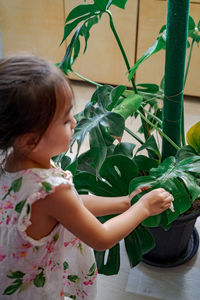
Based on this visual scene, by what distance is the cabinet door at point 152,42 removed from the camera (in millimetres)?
2037

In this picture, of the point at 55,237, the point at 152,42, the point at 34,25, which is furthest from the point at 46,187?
the point at 34,25

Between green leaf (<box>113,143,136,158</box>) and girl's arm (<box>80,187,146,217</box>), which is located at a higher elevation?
green leaf (<box>113,143,136,158</box>)

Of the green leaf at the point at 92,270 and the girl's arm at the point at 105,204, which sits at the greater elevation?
the girl's arm at the point at 105,204

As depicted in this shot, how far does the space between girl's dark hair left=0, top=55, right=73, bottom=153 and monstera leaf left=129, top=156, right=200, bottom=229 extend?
320mm

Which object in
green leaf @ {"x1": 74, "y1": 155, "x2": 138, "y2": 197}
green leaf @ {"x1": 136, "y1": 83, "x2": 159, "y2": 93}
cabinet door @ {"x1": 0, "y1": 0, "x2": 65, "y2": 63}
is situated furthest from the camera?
cabinet door @ {"x1": 0, "y1": 0, "x2": 65, "y2": 63}

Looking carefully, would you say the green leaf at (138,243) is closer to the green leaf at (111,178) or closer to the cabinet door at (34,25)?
the green leaf at (111,178)

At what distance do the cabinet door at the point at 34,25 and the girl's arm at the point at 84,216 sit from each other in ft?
5.87

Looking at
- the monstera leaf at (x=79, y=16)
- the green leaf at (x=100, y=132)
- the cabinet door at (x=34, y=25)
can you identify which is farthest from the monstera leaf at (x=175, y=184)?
the cabinet door at (x=34, y=25)

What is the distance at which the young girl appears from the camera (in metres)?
0.59

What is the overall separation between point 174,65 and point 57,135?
0.44 meters

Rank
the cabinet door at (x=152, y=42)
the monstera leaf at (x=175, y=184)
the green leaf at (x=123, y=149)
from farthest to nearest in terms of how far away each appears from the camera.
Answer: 1. the cabinet door at (x=152, y=42)
2. the green leaf at (x=123, y=149)
3. the monstera leaf at (x=175, y=184)

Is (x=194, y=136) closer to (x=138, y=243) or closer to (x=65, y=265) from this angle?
(x=138, y=243)

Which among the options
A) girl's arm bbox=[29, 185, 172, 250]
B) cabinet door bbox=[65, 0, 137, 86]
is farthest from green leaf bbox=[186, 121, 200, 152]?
cabinet door bbox=[65, 0, 137, 86]

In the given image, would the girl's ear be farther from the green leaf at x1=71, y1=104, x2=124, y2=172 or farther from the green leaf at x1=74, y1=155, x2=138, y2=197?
the green leaf at x1=74, y1=155, x2=138, y2=197
